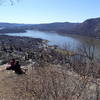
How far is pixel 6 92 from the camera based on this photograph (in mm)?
5156

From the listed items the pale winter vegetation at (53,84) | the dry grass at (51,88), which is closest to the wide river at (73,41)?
the pale winter vegetation at (53,84)

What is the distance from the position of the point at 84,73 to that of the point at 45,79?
0.61 meters

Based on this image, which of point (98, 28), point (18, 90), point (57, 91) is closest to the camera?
point (57, 91)

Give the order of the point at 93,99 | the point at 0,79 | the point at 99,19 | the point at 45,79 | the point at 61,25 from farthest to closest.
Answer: the point at 61,25, the point at 99,19, the point at 0,79, the point at 93,99, the point at 45,79

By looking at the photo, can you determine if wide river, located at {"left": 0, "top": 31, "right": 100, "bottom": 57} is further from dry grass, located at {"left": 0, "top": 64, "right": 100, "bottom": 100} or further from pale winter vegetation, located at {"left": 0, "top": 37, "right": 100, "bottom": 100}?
dry grass, located at {"left": 0, "top": 64, "right": 100, "bottom": 100}

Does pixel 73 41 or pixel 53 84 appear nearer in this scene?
pixel 53 84

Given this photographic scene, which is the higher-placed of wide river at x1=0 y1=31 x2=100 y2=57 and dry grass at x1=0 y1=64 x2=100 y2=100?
dry grass at x1=0 y1=64 x2=100 y2=100

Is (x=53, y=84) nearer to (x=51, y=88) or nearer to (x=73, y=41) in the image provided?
(x=51, y=88)

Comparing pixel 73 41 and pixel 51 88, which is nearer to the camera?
pixel 51 88

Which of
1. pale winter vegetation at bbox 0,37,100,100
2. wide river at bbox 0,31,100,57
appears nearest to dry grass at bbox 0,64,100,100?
pale winter vegetation at bbox 0,37,100,100

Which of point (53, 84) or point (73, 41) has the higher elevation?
point (53, 84)

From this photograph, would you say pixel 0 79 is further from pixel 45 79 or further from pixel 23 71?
pixel 45 79

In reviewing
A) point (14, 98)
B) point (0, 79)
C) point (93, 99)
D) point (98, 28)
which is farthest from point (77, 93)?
point (98, 28)

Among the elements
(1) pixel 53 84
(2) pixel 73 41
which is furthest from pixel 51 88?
(2) pixel 73 41
